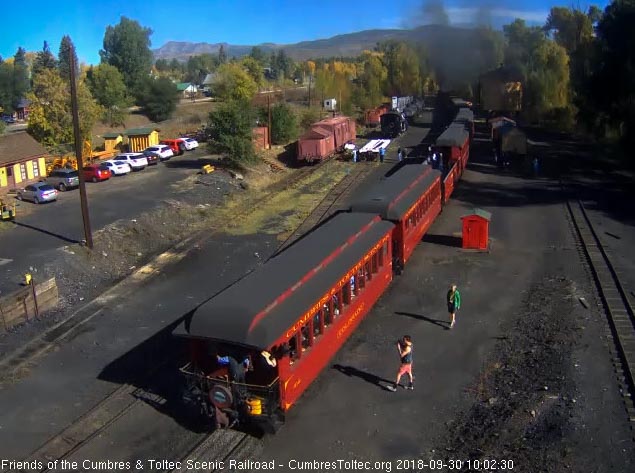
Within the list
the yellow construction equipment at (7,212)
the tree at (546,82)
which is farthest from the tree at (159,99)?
the yellow construction equipment at (7,212)

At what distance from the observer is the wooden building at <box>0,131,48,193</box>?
40.1 metres

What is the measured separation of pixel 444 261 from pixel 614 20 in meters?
35.1

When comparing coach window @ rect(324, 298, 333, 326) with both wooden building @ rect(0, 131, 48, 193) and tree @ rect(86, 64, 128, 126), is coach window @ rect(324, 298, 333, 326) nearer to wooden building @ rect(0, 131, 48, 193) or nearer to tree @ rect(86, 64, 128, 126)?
wooden building @ rect(0, 131, 48, 193)

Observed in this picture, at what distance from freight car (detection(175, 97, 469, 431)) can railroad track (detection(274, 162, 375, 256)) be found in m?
10.3

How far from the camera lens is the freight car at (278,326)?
11.8m

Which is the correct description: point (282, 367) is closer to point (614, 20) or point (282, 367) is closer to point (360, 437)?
point (360, 437)

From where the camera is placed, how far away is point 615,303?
19.4 metres

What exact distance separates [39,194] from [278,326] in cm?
2908

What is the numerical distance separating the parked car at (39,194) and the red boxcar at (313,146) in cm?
1951

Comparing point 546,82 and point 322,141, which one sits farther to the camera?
point 546,82

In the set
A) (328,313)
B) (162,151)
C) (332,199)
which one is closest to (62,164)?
(162,151)

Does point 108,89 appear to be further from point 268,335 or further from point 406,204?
point 268,335

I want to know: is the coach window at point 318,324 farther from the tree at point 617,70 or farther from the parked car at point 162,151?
the parked car at point 162,151

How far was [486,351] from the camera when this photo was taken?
53.7ft
